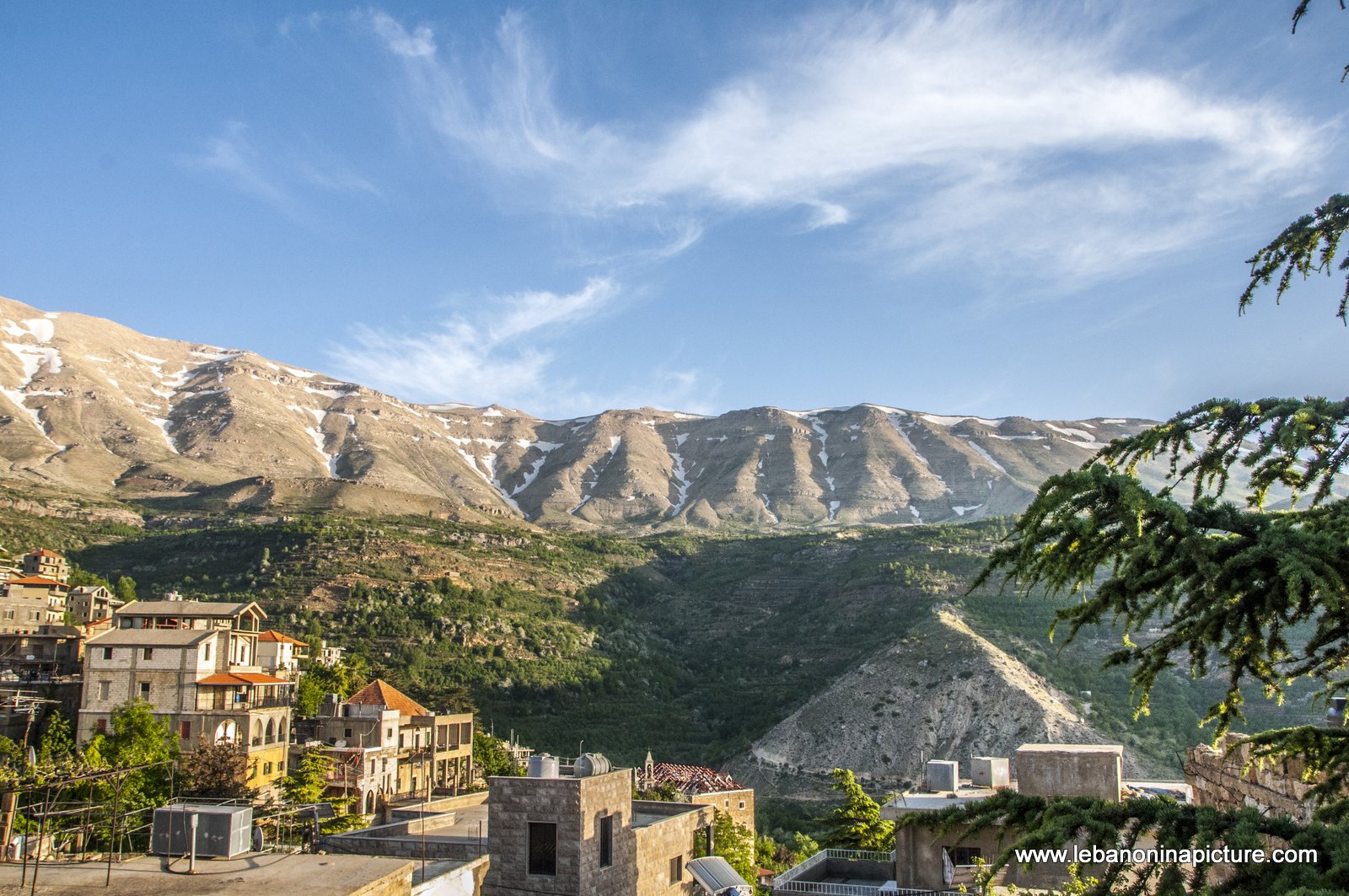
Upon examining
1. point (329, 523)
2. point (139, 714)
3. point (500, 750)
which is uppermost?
point (329, 523)

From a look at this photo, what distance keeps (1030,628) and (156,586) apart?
6569 centimetres

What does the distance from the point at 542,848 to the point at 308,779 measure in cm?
2325

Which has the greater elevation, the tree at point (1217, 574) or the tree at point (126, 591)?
the tree at point (126, 591)

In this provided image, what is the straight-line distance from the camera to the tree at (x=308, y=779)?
36.0 metres

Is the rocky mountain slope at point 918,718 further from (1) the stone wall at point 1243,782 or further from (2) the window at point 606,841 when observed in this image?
(1) the stone wall at point 1243,782

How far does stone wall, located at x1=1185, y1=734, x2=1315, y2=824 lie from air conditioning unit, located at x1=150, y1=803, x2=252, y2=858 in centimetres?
1087

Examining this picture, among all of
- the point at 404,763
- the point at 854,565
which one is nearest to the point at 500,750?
the point at 404,763

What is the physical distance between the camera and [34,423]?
141 meters

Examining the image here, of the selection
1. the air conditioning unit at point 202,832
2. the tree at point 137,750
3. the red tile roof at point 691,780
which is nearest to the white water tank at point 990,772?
the air conditioning unit at point 202,832

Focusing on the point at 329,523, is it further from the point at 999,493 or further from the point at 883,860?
the point at 999,493

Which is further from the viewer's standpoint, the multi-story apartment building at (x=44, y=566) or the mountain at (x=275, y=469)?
the mountain at (x=275, y=469)

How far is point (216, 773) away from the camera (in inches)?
1346

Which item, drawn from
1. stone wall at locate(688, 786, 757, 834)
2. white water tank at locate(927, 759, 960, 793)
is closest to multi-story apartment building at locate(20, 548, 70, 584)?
stone wall at locate(688, 786, 757, 834)

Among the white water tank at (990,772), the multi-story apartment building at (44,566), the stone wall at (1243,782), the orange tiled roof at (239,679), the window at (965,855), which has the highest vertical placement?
the multi-story apartment building at (44,566)
